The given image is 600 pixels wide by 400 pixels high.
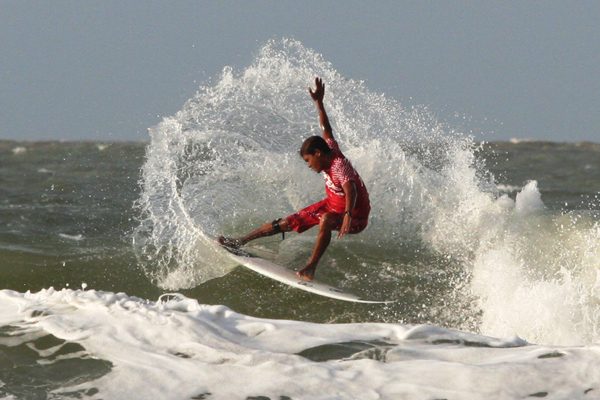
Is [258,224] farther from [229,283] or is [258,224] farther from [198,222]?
[229,283]

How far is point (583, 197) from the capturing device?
2066cm


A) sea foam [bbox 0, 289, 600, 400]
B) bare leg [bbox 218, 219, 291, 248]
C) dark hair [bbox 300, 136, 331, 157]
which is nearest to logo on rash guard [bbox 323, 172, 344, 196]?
dark hair [bbox 300, 136, 331, 157]

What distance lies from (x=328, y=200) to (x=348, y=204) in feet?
1.81

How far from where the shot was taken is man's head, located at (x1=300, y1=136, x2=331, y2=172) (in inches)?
357

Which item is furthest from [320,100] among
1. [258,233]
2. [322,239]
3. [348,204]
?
[258,233]

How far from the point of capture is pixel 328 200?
9555 mm

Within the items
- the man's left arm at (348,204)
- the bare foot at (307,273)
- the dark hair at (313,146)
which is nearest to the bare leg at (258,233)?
the bare foot at (307,273)

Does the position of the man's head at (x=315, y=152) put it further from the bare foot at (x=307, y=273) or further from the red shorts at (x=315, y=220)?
the bare foot at (x=307, y=273)

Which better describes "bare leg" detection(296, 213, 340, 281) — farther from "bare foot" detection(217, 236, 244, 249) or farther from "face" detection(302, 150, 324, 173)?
"bare foot" detection(217, 236, 244, 249)

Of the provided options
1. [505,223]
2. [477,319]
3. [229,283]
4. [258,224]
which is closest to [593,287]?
[477,319]

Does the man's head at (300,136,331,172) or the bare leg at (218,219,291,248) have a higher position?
the man's head at (300,136,331,172)

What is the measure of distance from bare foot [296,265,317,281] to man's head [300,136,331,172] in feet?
3.22

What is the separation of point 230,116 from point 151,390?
646cm

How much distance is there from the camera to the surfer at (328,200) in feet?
29.8
